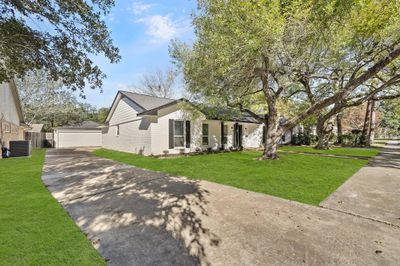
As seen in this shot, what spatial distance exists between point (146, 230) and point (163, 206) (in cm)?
107

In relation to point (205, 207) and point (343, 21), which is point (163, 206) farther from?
point (343, 21)

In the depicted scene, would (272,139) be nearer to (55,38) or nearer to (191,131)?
(191,131)

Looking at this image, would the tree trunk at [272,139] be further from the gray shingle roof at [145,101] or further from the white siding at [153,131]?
the gray shingle roof at [145,101]

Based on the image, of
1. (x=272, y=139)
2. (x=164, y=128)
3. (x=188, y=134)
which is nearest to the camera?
(x=272, y=139)

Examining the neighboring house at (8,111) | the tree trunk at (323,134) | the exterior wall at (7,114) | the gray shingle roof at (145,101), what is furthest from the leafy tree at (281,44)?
the exterior wall at (7,114)

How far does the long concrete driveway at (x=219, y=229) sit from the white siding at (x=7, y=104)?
12906 mm

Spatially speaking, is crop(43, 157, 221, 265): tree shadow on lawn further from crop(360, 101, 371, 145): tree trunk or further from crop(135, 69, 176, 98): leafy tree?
crop(135, 69, 176, 98): leafy tree

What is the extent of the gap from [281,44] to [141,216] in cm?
678

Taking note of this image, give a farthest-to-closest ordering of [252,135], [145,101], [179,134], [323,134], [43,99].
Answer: [43,99]
[252,135]
[323,134]
[145,101]
[179,134]

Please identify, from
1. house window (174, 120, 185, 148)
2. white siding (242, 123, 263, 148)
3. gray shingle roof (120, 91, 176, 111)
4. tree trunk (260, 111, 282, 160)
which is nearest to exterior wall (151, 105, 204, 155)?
house window (174, 120, 185, 148)

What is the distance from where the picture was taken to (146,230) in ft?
11.5

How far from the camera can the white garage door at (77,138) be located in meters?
24.6

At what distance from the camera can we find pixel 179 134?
14.3 meters

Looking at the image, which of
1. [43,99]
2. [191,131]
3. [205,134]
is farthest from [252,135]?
[43,99]
